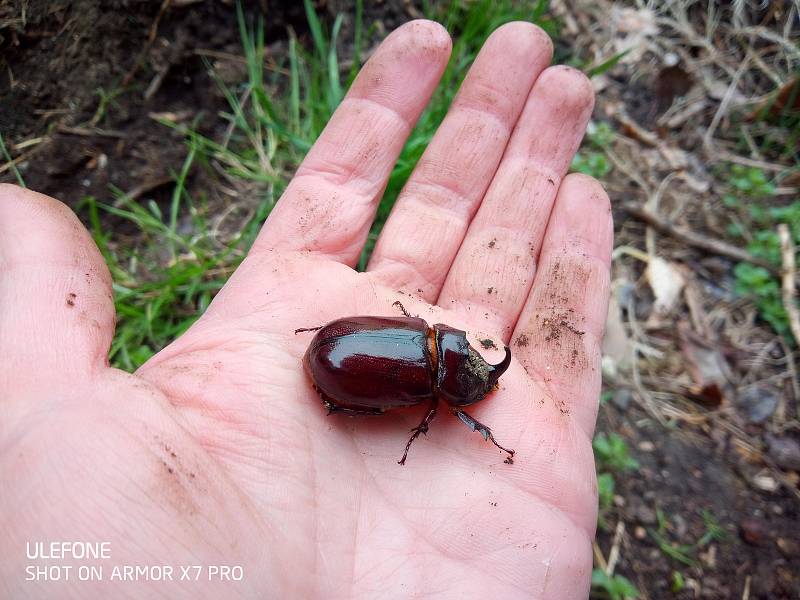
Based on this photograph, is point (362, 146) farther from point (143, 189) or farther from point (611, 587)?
point (611, 587)

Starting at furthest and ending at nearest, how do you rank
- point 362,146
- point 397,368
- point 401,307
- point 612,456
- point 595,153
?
point 595,153 → point 612,456 → point 362,146 → point 401,307 → point 397,368

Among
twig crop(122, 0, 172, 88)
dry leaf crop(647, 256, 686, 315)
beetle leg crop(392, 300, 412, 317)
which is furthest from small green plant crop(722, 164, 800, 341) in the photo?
twig crop(122, 0, 172, 88)

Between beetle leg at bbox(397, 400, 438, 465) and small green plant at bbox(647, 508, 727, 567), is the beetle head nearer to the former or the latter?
beetle leg at bbox(397, 400, 438, 465)

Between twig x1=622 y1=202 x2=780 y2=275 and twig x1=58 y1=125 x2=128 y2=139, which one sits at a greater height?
twig x1=622 y1=202 x2=780 y2=275

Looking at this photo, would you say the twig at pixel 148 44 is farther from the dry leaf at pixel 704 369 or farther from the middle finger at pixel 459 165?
the dry leaf at pixel 704 369

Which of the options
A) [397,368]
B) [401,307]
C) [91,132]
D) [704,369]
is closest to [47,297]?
[397,368]

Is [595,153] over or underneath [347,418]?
over
